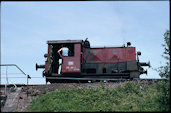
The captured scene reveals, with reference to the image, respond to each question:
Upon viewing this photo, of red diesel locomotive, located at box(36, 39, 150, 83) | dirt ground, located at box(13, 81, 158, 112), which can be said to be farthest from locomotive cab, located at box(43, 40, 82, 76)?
dirt ground, located at box(13, 81, 158, 112)

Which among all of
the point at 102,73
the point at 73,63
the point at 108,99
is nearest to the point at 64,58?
the point at 73,63

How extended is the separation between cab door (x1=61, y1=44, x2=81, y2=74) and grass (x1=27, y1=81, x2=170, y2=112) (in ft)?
13.0

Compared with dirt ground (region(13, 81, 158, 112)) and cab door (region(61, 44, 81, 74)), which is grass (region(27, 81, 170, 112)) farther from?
cab door (region(61, 44, 81, 74))

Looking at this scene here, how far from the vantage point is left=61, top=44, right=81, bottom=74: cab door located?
2428cm

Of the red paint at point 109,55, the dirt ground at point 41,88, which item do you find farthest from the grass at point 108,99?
the red paint at point 109,55

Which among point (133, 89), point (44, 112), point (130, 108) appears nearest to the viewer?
point (44, 112)

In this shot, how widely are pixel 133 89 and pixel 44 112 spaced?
7.18 metres

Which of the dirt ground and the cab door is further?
the cab door

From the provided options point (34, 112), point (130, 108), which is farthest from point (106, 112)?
point (34, 112)

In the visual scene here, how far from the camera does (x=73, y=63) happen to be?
962 inches

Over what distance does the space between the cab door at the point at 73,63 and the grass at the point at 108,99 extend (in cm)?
395

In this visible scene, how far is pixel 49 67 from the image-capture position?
81.3 ft

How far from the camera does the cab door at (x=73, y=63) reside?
24.3 metres

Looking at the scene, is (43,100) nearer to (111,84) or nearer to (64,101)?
(64,101)
